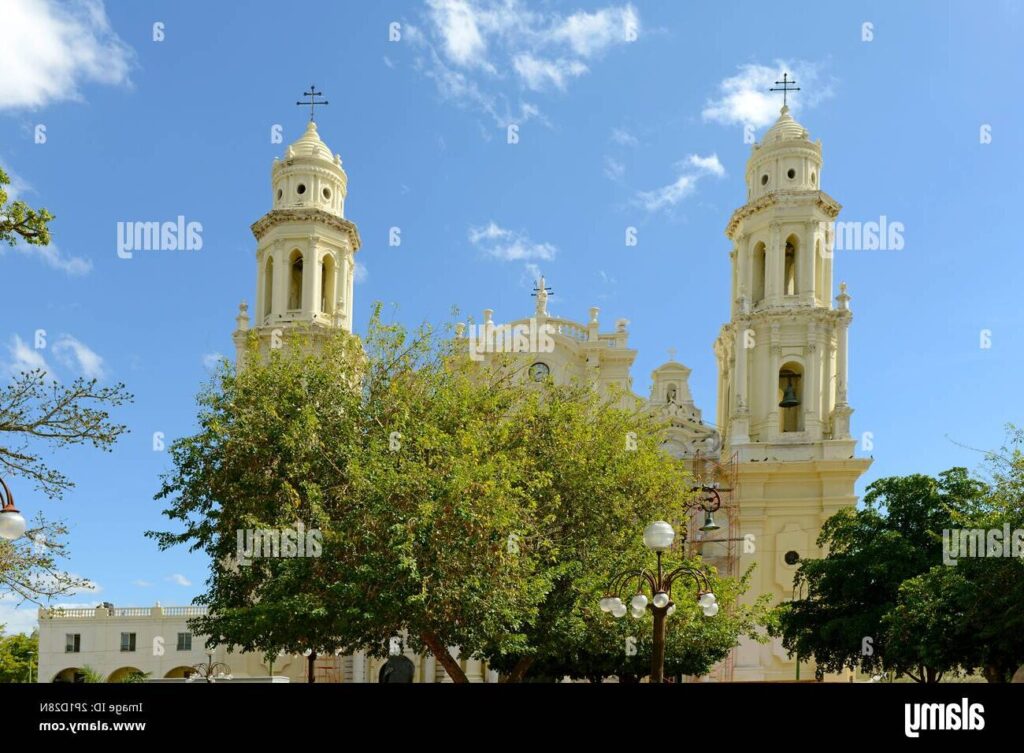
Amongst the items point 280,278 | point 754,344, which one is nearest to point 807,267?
point 754,344

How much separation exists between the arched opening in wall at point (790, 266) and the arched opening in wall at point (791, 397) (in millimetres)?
3503

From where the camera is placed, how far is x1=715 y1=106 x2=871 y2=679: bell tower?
52.7 metres

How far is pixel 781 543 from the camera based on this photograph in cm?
5281

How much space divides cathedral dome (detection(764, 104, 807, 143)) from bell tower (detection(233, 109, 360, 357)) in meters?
19.8

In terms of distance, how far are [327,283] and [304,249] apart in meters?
1.93

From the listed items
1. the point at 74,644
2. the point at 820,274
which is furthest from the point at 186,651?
the point at 820,274

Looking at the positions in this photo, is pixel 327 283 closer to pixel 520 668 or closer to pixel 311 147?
pixel 311 147

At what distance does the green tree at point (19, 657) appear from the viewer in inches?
2697

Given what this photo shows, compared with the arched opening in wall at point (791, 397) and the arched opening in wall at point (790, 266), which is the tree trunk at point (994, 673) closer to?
the arched opening in wall at point (791, 397)

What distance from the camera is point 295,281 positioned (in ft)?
184

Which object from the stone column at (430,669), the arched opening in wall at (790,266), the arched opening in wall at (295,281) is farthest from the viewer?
the arched opening in wall at (790,266)

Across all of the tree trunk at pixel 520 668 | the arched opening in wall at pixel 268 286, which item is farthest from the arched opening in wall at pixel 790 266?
the tree trunk at pixel 520 668

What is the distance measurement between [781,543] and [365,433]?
2644 centimetres

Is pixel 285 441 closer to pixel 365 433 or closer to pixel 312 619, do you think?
pixel 365 433
